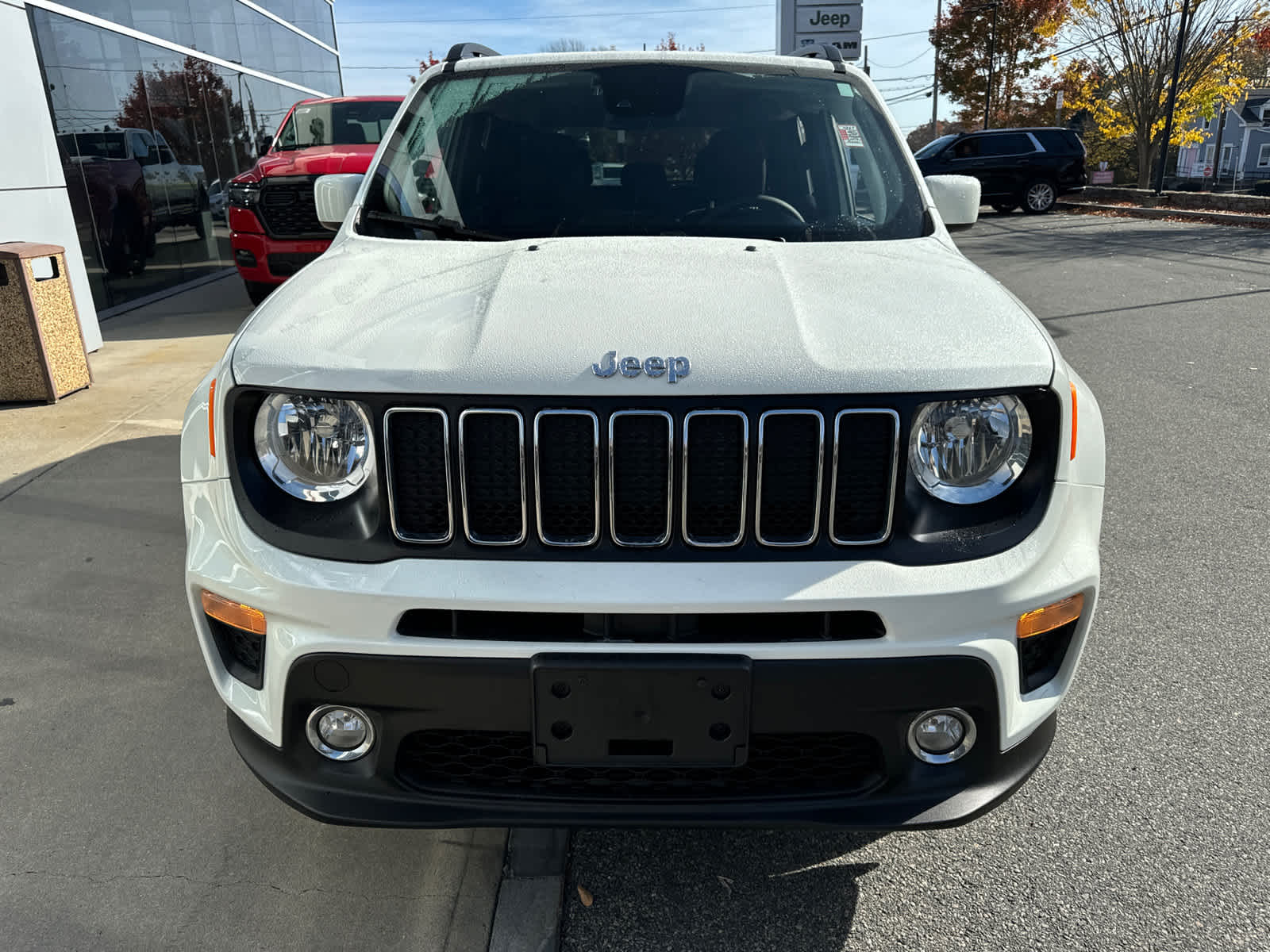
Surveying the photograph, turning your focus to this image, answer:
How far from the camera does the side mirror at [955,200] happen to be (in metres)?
3.12

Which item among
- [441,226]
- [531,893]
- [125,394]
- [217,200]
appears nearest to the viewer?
[531,893]

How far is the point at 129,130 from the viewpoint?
36.8ft

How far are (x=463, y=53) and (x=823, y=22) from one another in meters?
13.8

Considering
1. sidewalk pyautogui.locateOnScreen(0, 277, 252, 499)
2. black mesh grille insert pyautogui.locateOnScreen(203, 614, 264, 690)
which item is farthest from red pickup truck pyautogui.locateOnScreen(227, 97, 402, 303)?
black mesh grille insert pyautogui.locateOnScreen(203, 614, 264, 690)

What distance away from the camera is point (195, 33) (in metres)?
13.5

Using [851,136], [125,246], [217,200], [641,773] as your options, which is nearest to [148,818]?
[641,773]

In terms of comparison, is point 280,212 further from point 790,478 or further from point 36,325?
point 790,478

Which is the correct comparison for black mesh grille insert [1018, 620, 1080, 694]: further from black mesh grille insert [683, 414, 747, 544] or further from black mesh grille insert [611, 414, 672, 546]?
black mesh grille insert [611, 414, 672, 546]

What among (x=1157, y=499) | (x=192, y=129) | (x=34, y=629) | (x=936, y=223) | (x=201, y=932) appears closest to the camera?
(x=201, y=932)

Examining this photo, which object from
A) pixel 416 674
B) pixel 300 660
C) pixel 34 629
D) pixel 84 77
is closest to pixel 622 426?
pixel 416 674

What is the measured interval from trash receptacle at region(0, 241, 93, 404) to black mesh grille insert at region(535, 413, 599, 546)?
5741 millimetres

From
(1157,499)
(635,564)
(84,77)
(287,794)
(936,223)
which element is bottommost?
(1157,499)

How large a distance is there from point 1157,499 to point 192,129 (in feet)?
43.6

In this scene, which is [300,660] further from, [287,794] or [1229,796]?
[1229,796]
